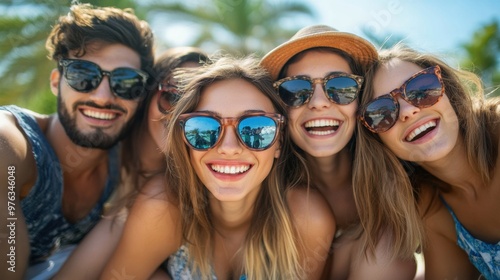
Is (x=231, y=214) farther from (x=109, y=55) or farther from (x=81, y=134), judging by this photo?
(x=109, y=55)

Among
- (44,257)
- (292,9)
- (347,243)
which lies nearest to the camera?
(347,243)

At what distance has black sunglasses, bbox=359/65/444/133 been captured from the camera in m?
2.94

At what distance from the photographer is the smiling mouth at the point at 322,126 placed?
3.14 m

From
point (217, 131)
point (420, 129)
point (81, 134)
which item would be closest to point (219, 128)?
point (217, 131)

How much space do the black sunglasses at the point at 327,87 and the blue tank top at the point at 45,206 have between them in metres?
2.14

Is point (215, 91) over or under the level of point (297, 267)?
over

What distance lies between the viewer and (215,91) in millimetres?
2920

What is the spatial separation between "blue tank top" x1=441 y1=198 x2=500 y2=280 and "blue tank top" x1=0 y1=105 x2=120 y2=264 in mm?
3338

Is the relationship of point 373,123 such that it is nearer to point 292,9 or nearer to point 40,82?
point 40,82

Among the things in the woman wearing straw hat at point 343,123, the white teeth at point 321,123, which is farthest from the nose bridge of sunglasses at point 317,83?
the white teeth at point 321,123

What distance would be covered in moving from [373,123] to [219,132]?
117 cm

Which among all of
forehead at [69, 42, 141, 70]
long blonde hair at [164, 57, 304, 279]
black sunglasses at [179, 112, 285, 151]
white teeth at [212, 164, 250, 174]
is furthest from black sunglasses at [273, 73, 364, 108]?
forehead at [69, 42, 141, 70]

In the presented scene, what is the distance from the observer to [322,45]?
10.5 ft

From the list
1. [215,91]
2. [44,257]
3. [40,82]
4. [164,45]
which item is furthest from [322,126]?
[40,82]
